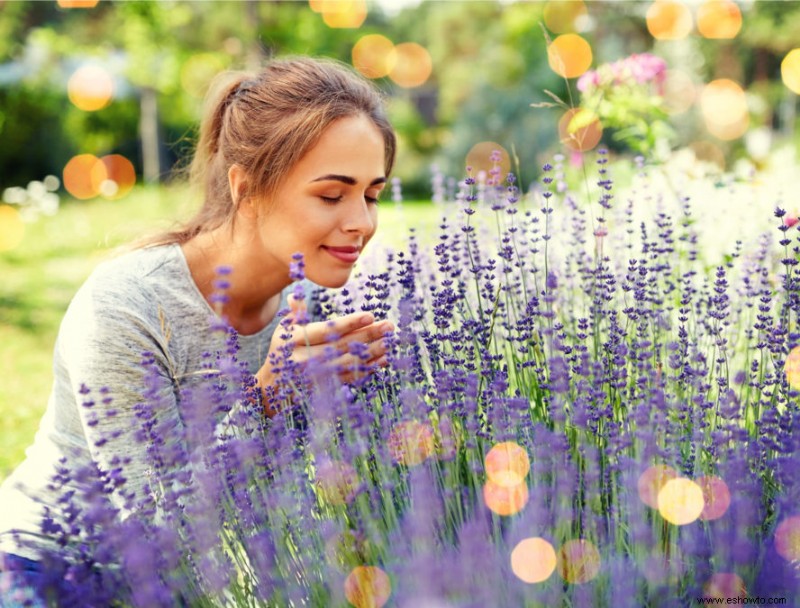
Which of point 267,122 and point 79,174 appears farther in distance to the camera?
point 79,174

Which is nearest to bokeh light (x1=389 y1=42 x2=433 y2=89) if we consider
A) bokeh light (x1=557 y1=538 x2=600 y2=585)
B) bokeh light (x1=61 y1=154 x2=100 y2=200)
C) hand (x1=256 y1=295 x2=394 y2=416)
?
bokeh light (x1=61 y1=154 x2=100 y2=200)

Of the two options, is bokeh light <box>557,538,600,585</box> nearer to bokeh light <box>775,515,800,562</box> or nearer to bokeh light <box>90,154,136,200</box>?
bokeh light <box>775,515,800,562</box>

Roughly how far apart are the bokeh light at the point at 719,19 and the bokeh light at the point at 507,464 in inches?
751

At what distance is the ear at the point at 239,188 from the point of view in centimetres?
235

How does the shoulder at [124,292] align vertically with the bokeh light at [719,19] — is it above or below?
below

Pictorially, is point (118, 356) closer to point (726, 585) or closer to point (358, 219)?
point (358, 219)

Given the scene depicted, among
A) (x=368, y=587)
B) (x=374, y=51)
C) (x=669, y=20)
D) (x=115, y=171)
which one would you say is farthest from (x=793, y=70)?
(x=368, y=587)

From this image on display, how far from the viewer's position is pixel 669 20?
71.2 ft

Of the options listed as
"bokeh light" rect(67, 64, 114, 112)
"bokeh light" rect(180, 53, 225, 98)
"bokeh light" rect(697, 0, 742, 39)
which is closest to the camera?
"bokeh light" rect(180, 53, 225, 98)

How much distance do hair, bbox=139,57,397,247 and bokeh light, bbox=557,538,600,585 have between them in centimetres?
135

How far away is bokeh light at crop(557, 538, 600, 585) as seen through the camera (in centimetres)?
131

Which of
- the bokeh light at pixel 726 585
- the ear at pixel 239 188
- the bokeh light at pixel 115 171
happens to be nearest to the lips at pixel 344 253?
the ear at pixel 239 188

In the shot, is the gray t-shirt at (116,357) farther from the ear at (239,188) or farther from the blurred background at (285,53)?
the blurred background at (285,53)

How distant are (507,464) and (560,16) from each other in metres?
18.0
